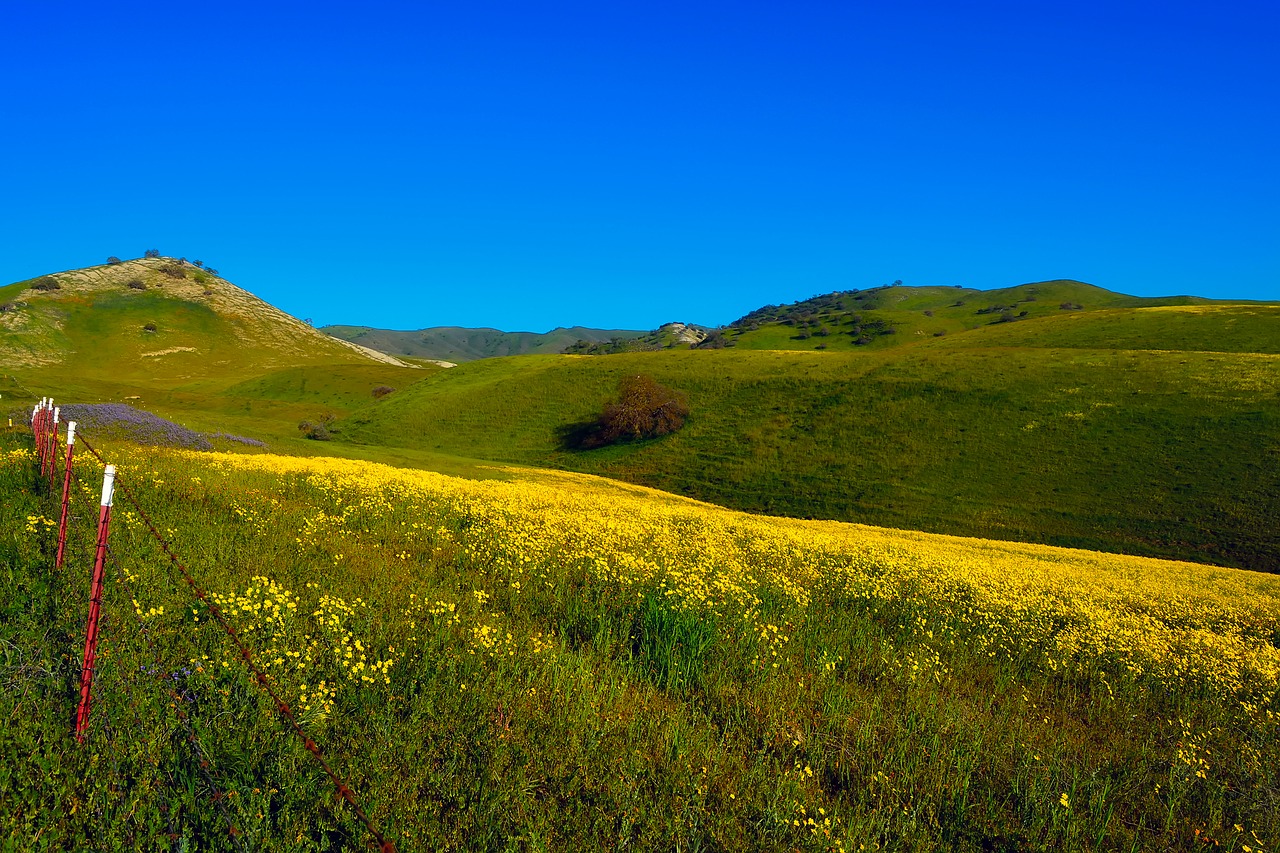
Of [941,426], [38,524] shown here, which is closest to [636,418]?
[941,426]

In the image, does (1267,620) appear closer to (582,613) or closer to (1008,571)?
(1008,571)

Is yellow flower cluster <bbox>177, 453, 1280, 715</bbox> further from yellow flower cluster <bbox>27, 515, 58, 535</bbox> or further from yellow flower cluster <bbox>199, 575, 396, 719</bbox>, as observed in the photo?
yellow flower cluster <bbox>27, 515, 58, 535</bbox>

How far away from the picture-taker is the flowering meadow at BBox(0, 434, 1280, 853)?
5180mm

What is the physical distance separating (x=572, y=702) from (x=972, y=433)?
55626 millimetres

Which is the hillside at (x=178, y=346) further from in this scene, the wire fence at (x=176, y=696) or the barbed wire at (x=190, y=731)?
the wire fence at (x=176, y=696)

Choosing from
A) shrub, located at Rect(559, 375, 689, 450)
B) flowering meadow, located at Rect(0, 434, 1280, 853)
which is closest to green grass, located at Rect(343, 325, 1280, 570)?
shrub, located at Rect(559, 375, 689, 450)

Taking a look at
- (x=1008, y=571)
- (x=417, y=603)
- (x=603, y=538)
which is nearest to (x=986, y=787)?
(x=417, y=603)

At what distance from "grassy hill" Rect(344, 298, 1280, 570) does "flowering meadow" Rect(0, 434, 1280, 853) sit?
32864mm

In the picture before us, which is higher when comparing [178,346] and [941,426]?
[178,346]

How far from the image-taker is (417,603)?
375 inches

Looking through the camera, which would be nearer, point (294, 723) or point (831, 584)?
point (294, 723)

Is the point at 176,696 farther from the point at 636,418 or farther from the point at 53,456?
the point at 636,418

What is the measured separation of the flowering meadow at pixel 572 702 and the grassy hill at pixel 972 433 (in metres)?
32.9

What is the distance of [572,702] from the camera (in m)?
7.35
